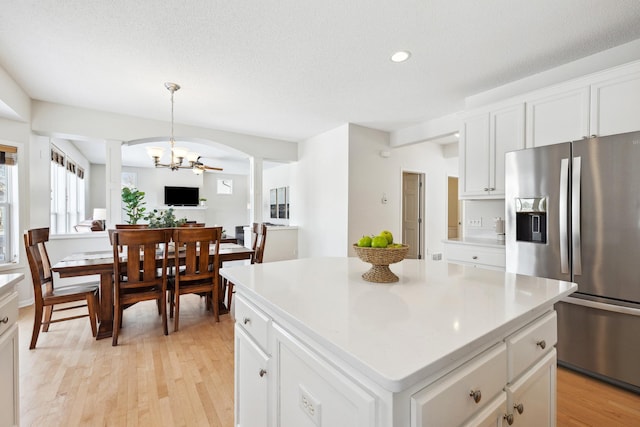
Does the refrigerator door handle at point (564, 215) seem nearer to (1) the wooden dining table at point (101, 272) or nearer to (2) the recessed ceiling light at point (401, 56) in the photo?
(2) the recessed ceiling light at point (401, 56)

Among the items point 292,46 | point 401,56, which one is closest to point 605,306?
point 401,56

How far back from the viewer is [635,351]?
184 cm

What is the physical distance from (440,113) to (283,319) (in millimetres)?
3923

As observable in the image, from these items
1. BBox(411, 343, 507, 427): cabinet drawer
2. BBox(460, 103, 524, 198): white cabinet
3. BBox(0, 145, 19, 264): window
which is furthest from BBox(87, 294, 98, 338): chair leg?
BBox(460, 103, 524, 198): white cabinet

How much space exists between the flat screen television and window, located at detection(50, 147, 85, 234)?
2.08 m

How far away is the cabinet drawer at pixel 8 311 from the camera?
4.18 feet

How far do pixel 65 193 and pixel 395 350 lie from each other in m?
7.72

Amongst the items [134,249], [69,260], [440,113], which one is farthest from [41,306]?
[440,113]

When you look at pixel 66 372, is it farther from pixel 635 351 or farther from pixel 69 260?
pixel 635 351

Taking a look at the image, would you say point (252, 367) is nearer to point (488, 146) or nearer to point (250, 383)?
point (250, 383)

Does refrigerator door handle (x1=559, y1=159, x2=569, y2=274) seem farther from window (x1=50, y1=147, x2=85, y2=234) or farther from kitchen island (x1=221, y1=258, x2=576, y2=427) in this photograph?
window (x1=50, y1=147, x2=85, y2=234)

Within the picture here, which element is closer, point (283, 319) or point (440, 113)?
point (283, 319)

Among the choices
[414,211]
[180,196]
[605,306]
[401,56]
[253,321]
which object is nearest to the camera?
[253,321]

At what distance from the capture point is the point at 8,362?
1330mm
